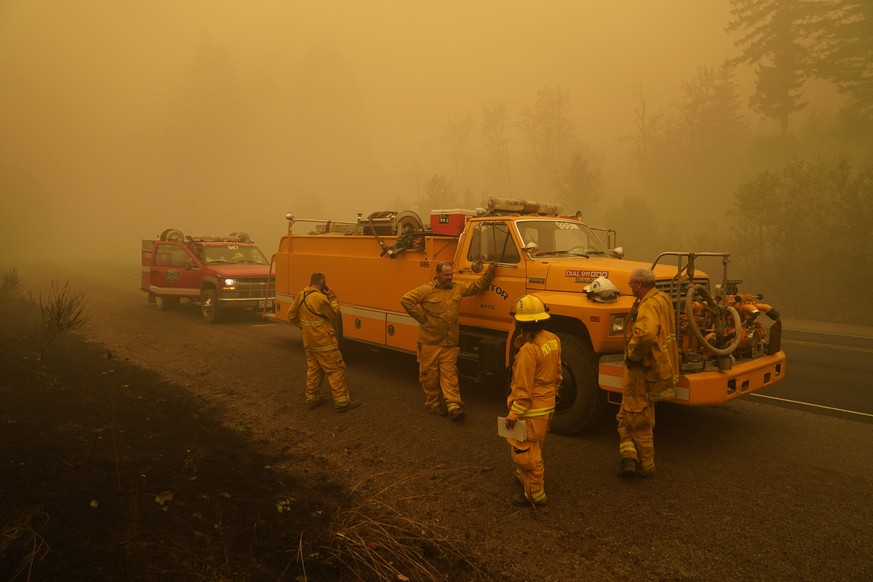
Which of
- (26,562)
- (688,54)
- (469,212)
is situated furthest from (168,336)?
(688,54)

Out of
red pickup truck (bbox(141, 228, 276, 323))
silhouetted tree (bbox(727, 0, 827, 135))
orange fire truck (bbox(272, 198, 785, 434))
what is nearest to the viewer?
orange fire truck (bbox(272, 198, 785, 434))

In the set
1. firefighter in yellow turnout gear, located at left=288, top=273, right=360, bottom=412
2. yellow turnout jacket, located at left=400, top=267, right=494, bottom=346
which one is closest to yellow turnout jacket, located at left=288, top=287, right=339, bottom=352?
firefighter in yellow turnout gear, located at left=288, top=273, right=360, bottom=412

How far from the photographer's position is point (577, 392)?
246 inches

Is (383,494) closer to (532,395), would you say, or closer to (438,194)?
(532,395)

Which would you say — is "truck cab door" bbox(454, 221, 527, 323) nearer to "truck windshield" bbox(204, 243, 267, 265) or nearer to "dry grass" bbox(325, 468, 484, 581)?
"dry grass" bbox(325, 468, 484, 581)

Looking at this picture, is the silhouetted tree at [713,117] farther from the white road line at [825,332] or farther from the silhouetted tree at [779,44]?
the white road line at [825,332]

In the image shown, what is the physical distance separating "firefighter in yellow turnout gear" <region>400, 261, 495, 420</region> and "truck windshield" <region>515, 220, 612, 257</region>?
660 millimetres

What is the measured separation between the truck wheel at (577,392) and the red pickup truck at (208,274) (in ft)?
30.8

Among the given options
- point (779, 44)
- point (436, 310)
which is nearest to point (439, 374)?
point (436, 310)

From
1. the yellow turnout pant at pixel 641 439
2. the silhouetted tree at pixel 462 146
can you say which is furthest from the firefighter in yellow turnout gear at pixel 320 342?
the silhouetted tree at pixel 462 146

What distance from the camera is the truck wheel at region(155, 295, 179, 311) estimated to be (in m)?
16.5

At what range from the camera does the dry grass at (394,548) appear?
3.51 m

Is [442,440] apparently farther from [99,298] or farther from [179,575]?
[99,298]

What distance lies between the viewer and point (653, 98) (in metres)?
69.3
